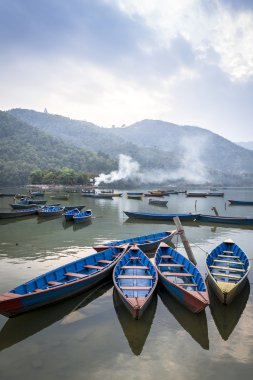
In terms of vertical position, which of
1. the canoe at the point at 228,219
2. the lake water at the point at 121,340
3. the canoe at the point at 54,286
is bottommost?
the lake water at the point at 121,340

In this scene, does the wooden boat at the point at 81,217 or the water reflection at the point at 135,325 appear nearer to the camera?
the water reflection at the point at 135,325

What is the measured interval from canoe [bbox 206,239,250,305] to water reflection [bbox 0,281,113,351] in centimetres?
675

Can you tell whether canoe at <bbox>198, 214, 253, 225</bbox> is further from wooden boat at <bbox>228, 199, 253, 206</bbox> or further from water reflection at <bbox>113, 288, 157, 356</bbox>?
wooden boat at <bbox>228, 199, 253, 206</bbox>

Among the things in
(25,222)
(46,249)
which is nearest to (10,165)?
(25,222)

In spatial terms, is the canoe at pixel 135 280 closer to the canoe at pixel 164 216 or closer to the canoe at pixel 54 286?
the canoe at pixel 54 286

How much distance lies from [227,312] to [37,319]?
31.2 feet

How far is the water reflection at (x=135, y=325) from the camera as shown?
11098 millimetres

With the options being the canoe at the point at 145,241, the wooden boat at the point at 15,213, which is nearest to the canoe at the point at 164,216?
the canoe at the point at 145,241

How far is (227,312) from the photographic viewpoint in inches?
539

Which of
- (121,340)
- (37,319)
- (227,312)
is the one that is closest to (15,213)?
(37,319)

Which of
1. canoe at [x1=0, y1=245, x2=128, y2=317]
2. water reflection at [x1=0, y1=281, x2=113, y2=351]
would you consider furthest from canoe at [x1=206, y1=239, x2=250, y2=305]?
water reflection at [x1=0, y1=281, x2=113, y2=351]

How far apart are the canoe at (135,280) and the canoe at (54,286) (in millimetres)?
766

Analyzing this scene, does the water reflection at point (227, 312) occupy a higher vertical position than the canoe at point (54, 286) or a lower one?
lower

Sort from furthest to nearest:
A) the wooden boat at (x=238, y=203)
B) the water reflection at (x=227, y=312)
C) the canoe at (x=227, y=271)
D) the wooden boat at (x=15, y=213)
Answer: the wooden boat at (x=238, y=203)
the wooden boat at (x=15, y=213)
the canoe at (x=227, y=271)
the water reflection at (x=227, y=312)
